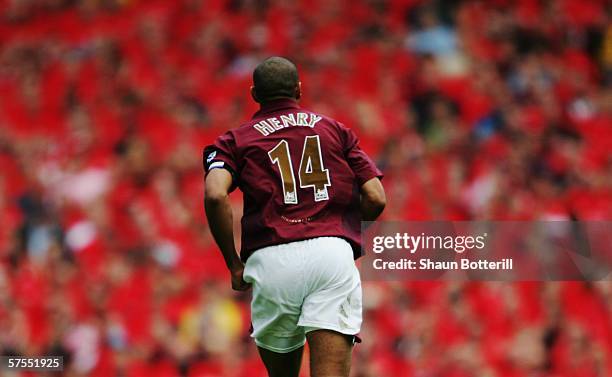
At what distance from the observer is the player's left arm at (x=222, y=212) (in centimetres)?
346

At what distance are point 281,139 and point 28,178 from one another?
6225mm

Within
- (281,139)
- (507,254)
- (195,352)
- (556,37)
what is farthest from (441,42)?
(281,139)

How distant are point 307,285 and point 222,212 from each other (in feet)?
1.22

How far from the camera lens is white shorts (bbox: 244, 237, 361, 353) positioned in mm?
3461

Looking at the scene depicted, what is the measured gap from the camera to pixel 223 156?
11.6 feet

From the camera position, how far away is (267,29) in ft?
32.3

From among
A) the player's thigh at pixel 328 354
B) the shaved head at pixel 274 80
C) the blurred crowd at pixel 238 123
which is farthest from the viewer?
the blurred crowd at pixel 238 123

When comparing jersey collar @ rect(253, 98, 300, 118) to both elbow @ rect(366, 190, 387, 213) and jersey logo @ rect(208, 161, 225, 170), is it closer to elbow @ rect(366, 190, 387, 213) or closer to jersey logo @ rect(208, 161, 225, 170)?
jersey logo @ rect(208, 161, 225, 170)

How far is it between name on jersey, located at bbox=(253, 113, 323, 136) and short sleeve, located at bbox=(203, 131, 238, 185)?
11 centimetres

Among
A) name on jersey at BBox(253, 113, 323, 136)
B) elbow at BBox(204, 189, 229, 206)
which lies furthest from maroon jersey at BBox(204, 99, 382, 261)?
elbow at BBox(204, 189, 229, 206)

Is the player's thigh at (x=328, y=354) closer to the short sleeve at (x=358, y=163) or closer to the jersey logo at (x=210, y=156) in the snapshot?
the short sleeve at (x=358, y=163)

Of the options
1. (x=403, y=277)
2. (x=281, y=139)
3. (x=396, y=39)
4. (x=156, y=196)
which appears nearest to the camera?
(x=281, y=139)

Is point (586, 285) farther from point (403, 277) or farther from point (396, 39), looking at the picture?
point (396, 39)

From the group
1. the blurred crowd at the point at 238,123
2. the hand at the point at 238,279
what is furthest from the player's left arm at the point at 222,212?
the blurred crowd at the point at 238,123
